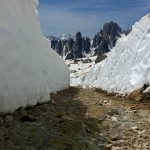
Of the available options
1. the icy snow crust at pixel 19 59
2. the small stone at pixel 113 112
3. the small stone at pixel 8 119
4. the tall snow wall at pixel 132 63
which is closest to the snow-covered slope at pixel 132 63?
the tall snow wall at pixel 132 63

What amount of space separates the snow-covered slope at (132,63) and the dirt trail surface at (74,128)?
6032mm

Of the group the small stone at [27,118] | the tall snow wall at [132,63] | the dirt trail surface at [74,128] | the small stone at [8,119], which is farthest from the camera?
the tall snow wall at [132,63]

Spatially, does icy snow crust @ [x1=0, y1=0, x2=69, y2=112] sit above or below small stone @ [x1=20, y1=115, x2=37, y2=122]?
above

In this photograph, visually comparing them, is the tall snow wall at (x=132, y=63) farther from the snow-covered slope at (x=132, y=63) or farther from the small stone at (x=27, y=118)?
the small stone at (x=27, y=118)

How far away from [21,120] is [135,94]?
9.24m

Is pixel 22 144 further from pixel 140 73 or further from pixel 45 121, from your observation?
pixel 140 73

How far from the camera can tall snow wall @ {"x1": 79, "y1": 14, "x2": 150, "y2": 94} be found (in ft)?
76.6

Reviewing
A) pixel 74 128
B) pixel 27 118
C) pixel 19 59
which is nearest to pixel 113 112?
pixel 74 128

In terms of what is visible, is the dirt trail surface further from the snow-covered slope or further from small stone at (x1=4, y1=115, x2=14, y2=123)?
the snow-covered slope

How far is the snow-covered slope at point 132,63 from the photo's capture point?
23.4 m

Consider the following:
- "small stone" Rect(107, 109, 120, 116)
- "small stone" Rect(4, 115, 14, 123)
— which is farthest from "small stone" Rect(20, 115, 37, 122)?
"small stone" Rect(107, 109, 120, 116)

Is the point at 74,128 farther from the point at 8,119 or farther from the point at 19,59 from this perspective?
the point at 19,59

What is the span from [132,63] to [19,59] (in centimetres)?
1151

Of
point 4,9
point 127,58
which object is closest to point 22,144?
point 4,9
